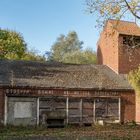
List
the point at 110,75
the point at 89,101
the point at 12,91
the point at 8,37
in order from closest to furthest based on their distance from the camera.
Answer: the point at 12,91
the point at 89,101
the point at 110,75
the point at 8,37

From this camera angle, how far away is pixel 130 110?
41.1 meters

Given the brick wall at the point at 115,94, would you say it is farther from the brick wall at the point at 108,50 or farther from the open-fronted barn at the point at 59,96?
the brick wall at the point at 108,50

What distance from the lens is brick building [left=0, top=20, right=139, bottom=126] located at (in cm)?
3603

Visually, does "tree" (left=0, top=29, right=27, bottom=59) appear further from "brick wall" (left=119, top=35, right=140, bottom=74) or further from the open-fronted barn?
"brick wall" (left=119, top=35, right=140, bottom=74)

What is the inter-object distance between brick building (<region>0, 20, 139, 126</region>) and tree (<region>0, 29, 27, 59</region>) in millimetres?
17506

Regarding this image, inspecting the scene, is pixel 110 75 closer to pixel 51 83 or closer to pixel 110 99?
pixel 110 99

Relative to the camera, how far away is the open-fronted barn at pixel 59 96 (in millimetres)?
36031

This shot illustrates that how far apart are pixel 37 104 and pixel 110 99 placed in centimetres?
740

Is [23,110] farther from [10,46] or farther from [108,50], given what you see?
[10,46]

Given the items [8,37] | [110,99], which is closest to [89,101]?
[110,99]

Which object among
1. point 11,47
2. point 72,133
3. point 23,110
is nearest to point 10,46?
point 11,47

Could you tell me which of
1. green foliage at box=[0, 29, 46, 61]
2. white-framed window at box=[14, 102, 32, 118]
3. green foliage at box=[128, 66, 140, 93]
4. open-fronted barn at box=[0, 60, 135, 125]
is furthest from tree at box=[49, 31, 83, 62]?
white-framed window at box=[14, 102, 32, 118]

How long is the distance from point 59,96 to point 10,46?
2681 cm

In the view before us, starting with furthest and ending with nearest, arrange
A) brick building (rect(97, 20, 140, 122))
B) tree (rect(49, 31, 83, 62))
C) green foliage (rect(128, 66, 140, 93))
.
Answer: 1. tree (rect(49, 31, 83, 62))
2. brick building (rect(97, 20, 140, 122))
3. green foliage (rect(128, 66, 140, 93))
